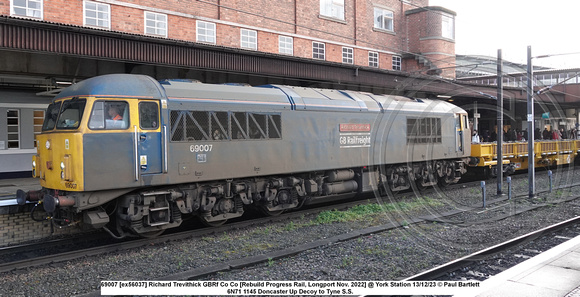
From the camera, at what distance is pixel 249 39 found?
21.8 m

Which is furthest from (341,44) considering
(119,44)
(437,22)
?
(119,44)

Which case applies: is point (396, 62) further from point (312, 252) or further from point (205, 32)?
point (312, 252)

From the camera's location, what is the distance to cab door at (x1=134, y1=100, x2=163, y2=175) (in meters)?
8.73

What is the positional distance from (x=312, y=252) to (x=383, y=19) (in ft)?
78.4

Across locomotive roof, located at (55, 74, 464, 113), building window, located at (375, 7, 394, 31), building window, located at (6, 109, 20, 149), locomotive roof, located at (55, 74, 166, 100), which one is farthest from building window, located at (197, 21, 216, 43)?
building window, located at (375, 7, 394, 31)

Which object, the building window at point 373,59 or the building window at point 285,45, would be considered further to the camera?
the building window at point 373,59

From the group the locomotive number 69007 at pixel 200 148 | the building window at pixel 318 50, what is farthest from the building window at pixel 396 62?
the locomotive number 69007 at pixel 200 148

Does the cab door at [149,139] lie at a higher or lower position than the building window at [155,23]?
lower

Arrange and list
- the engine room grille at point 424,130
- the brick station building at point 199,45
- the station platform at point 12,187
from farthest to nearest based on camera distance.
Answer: the engine room grille at point 424,130 → the brick station building at point 199,45 → the station platform at point 12,187

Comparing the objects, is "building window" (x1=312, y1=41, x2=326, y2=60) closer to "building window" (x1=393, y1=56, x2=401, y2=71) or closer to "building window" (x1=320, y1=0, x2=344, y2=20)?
"building window" (x1=320, y1=0, x2=344, y2=20)

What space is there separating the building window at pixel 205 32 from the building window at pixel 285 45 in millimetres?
4143

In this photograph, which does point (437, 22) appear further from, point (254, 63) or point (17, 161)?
point (17, 161)

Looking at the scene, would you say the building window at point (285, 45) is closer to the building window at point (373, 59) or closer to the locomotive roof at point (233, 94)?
the building window at point (373, 59)

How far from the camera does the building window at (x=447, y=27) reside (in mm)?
29344
